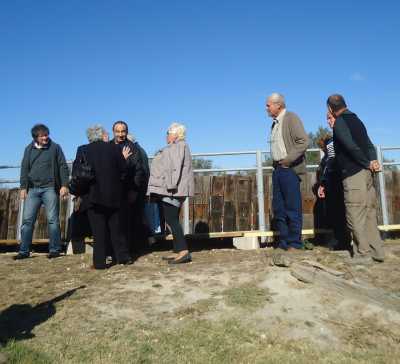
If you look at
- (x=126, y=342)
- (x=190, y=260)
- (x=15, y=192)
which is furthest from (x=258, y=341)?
(x=15, y=192)

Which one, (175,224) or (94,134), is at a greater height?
(94,134)

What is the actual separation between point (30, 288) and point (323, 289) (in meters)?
3.15

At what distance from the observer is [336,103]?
16.6ft

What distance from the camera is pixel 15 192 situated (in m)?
8.41

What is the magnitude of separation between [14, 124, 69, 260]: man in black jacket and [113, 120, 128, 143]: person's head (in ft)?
4.26

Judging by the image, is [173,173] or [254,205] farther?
[254,205]

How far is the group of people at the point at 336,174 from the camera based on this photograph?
4.82m

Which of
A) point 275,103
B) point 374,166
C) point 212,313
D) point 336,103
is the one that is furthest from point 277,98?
point 212,313

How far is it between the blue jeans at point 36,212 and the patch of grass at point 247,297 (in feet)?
10.9

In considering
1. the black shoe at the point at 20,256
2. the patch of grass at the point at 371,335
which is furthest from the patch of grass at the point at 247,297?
the black shoe at the point at 20,256

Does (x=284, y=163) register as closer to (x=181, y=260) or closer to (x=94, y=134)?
(x=181, y=260)

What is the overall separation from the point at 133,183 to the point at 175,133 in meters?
0.95

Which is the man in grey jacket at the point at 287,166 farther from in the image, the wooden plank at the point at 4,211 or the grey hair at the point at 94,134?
the wooden plank at the point at 4,211

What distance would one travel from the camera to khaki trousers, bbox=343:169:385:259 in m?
4.80
